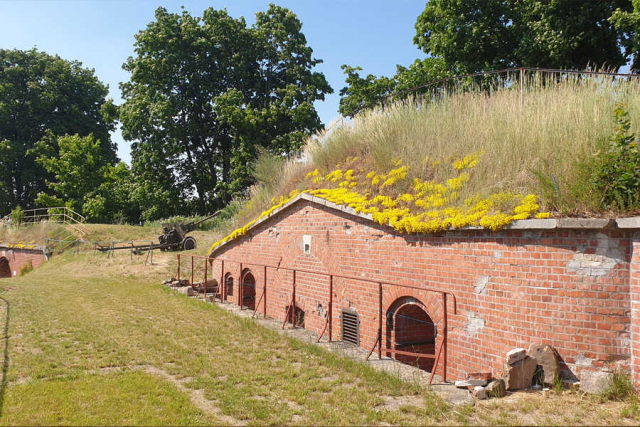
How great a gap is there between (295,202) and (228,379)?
16.7ft

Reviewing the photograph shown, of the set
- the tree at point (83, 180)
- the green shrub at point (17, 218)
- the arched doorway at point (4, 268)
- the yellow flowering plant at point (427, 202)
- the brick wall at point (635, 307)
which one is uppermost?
the tree at point (83, 180)

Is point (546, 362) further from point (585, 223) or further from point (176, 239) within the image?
point (176, 239)

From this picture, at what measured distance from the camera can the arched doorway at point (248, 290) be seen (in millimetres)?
13445

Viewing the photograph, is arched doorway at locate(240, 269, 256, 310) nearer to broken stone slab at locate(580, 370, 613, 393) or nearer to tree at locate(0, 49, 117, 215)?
broken stone slab at locate(580, 370, 613, 393)

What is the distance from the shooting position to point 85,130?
4369 cm

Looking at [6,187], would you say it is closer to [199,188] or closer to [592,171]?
[199,188]

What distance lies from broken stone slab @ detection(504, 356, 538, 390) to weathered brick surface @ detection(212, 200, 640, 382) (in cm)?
38

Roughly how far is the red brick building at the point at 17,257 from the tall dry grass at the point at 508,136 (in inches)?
832

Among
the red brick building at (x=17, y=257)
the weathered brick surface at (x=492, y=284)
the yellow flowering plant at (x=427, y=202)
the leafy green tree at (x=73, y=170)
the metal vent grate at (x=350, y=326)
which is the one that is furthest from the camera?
the leafy green tree at (x=73, y=170)

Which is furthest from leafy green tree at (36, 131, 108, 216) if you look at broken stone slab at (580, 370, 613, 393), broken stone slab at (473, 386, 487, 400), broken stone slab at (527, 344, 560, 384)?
broken stone slab at (580, 370, 613, 393)

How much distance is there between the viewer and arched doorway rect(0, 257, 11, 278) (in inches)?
1176

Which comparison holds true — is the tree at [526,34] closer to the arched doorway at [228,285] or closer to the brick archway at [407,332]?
the brick archway at [407,332]

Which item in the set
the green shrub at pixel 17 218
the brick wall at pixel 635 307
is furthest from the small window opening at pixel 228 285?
the green shrub at pixel 17 218

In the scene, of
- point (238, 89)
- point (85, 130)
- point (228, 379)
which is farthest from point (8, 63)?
point (228, 379)
